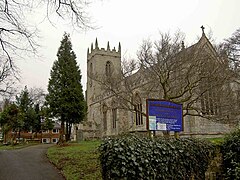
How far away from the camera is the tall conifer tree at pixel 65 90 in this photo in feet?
94.5

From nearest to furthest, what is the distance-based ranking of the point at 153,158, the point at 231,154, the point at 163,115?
the point at 153,158 → the point at 163,115 → the point at 231,154

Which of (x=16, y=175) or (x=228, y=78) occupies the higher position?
(x=228, y=78)

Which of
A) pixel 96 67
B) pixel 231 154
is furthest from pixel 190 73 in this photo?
pixel 96 67

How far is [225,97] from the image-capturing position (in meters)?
18.5

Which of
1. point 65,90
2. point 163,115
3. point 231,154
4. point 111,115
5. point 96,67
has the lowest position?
point 231,154

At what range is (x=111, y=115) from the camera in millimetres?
47188

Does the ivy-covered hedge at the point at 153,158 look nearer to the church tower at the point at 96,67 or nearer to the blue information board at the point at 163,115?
the blue information board at the point at 163,115

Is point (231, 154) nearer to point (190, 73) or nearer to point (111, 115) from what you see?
point (190, 73)

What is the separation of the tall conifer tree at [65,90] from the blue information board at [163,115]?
69.2ft

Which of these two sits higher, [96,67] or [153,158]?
[96,67]

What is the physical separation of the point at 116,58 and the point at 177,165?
5421cm

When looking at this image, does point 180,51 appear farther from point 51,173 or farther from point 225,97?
point 51,173

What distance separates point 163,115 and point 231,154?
2.81 m

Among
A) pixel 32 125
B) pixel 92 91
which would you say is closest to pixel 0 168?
pixel 32 125
